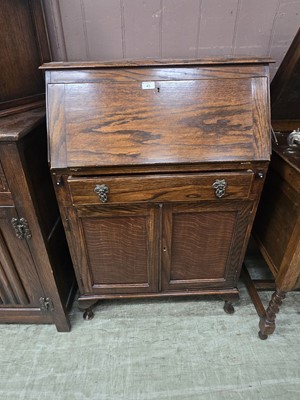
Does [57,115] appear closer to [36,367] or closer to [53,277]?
[53,277]

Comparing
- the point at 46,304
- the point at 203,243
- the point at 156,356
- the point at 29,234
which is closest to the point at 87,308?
the point at 46,304

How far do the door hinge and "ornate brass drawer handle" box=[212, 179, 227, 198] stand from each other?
3.08 feet

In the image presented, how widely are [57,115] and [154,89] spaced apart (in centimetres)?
38

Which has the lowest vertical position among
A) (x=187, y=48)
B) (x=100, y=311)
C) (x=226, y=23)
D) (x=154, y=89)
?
(x=100, y=311)

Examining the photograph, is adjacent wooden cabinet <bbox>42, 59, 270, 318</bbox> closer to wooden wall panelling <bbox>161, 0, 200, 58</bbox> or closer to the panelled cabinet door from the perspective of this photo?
the panelled cabinet door

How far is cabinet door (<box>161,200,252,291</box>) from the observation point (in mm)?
1099

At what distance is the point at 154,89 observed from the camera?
980mm

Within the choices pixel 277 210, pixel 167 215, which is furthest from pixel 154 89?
pixel 277 210

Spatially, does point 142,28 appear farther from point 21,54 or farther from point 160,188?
point 160,188

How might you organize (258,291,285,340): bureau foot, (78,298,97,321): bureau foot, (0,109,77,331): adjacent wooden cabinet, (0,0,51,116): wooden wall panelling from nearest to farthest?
(0,109,77,331): adjacent wooden cabinet < (0,0,51,116): wooden wall panelling < (258,291,285,340): bureau foot < (78,298,97,321): bureau foot

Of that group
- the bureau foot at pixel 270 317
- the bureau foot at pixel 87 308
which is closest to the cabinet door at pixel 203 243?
the bureau foot at pixel 270 317

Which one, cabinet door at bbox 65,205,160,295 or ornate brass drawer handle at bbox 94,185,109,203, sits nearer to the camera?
ornate brass drawer handle at bbox 94,185,109,203

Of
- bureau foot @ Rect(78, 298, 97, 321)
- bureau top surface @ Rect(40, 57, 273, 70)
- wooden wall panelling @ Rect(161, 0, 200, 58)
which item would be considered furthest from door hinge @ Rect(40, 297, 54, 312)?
wooden wall panelling @ Rect(161, 0, 200, 58)

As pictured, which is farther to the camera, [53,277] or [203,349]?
[203,349]
